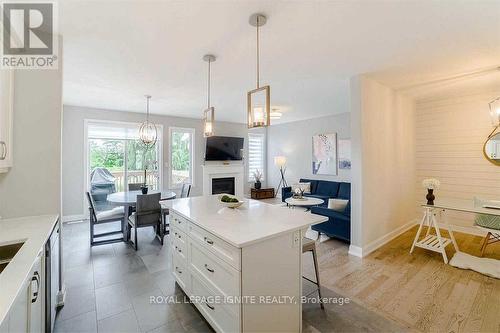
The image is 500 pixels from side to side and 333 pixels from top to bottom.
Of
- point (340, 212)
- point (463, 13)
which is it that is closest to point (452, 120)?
point (340, 212)

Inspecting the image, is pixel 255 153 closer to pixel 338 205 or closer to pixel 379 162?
pixel 338 205

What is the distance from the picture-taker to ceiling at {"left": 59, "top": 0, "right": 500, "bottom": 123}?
5.62 ft

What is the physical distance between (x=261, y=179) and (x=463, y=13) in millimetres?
6441

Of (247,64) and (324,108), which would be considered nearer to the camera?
(247,64)

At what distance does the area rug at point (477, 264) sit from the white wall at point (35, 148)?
459 centimetres

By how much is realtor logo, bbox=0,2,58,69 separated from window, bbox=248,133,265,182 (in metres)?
5.87

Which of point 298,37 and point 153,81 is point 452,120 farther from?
point 153,81

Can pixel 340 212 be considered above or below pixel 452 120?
below

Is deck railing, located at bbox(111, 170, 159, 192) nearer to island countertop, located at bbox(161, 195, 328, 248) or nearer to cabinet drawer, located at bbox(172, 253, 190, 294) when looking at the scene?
island countertop, located at bbox(161, 195, 328, 248)

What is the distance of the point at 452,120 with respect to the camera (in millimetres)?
4066

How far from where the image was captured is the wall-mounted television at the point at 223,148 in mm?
6359

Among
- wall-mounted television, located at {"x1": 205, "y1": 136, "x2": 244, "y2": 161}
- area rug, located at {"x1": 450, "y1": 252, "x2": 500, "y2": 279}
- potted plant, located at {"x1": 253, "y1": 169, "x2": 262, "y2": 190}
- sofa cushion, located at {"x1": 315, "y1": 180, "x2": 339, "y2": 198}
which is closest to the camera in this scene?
area rug, located at {"x1": 450, "y1": 252, "x2": 500, "y2": 279}

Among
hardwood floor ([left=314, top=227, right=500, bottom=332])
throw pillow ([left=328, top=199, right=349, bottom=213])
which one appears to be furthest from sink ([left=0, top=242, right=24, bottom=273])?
throw pillow ([left=328, top=199, right=349, bottom=213])

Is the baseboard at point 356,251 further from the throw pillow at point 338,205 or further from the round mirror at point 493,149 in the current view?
the round mirror at point 493,149
